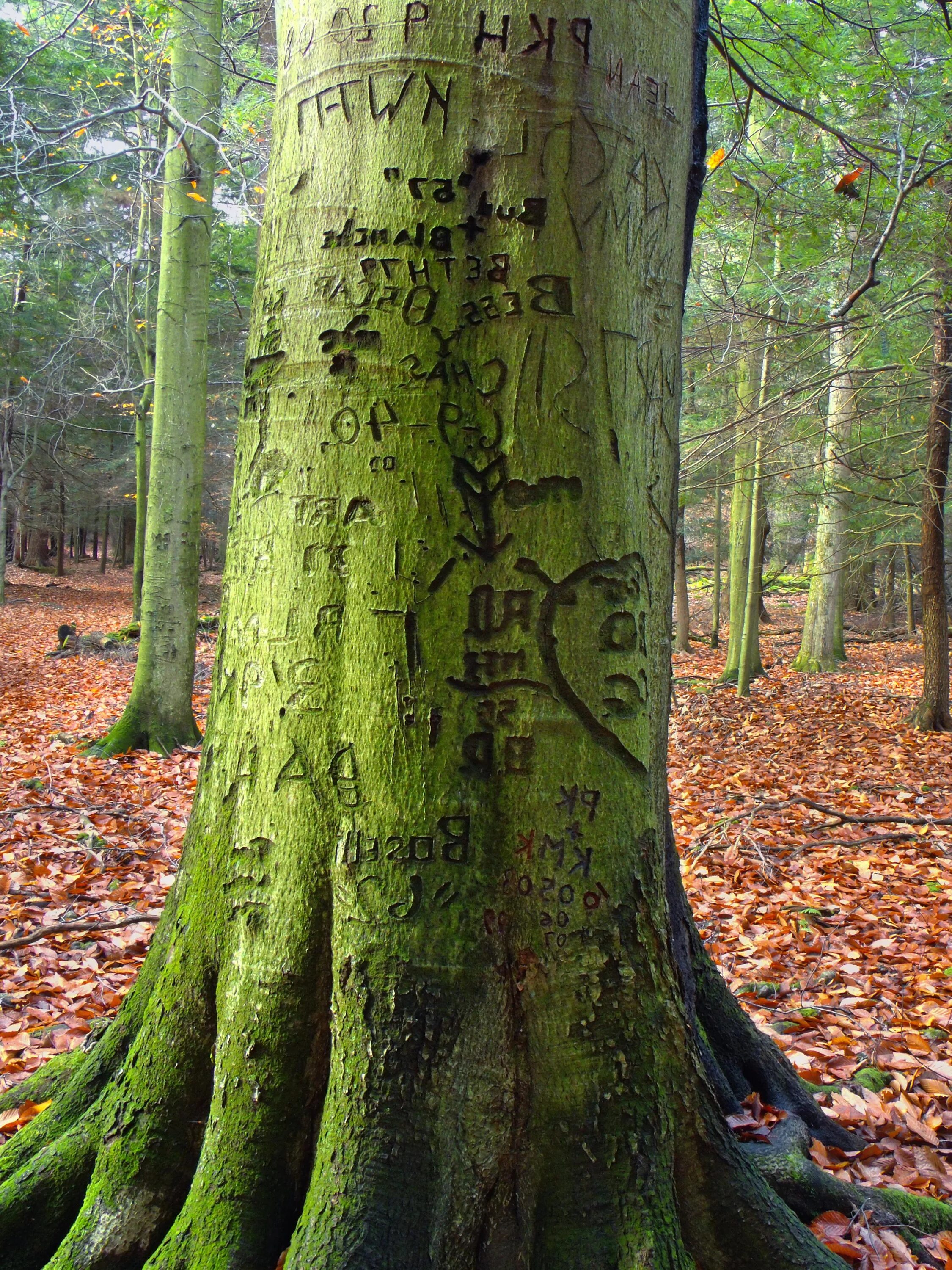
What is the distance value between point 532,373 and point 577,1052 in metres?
1.38

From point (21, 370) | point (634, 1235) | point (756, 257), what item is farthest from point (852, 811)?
point (21, 370)

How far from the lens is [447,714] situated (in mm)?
1631

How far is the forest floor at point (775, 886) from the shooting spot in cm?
310

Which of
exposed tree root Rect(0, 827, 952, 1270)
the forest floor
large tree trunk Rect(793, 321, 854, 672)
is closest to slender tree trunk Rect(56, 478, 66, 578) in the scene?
the forest floor

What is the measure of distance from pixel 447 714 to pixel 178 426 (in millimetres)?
7737

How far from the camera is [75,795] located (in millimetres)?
6469

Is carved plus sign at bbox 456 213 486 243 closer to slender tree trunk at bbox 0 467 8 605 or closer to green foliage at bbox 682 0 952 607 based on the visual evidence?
green foliage at bbox 682 0 952 607

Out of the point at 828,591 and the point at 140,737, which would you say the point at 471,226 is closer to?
the point at 140,737

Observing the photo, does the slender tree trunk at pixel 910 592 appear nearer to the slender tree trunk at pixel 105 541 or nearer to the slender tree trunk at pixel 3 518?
the slender tree trunk at pixel 3 518

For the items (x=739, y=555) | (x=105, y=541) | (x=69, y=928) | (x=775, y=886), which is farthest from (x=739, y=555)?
(x=105, y=541)

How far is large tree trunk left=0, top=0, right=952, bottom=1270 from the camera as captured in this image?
163 centimetres

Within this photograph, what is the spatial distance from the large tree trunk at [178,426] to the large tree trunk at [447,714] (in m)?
6.98

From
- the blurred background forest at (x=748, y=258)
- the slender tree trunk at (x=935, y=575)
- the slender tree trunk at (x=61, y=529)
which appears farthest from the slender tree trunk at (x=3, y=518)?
the slender tree trunk at (x=935, y=575)

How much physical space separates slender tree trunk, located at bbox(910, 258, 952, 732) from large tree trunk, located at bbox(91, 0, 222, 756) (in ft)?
26.6
